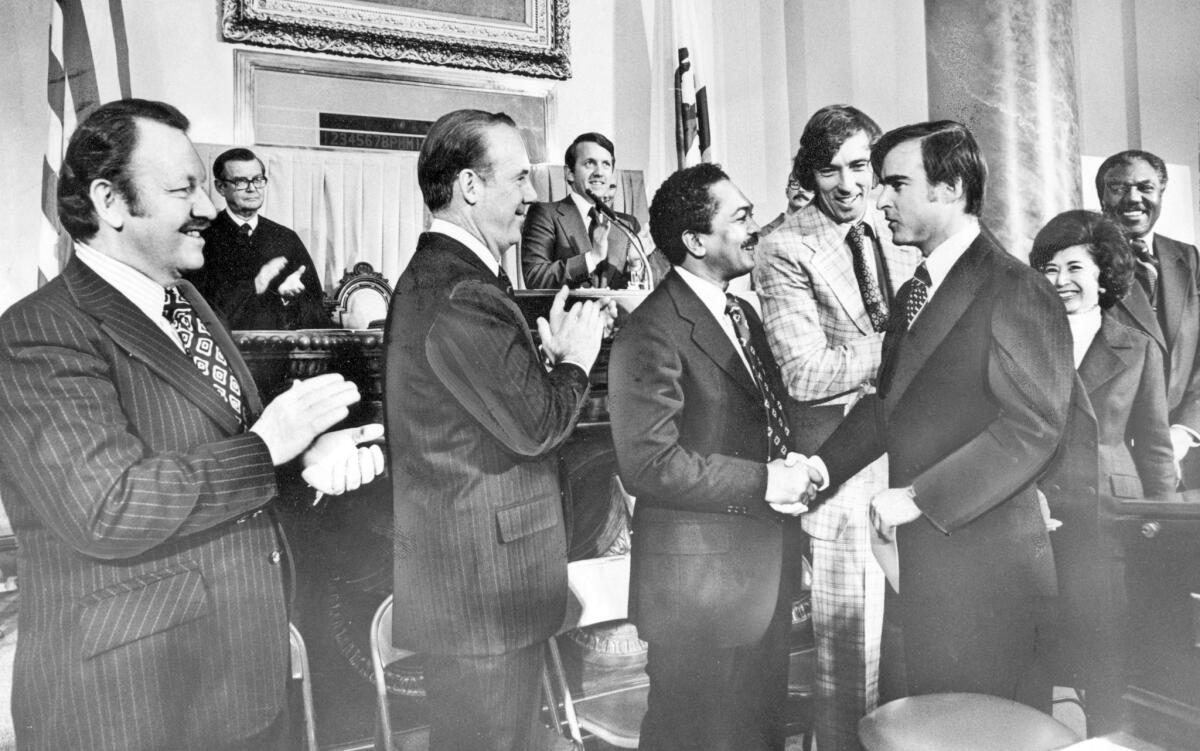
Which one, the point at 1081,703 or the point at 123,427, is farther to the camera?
the point at 1081,703

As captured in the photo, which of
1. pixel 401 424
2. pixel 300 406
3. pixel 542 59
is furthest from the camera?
pixel 542 59

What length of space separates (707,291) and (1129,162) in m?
1.53

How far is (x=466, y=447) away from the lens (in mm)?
1788

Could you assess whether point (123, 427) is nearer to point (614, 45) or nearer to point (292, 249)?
point (292, 249)

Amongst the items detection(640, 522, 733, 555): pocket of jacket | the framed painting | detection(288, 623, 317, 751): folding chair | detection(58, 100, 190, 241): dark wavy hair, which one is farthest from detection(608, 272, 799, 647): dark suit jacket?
detection(58, 100, 190, 241): dark wavy hair

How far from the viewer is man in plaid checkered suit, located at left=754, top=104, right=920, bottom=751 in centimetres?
224

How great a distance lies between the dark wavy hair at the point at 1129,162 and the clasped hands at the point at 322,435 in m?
2.29

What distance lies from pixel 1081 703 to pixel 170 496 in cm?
244

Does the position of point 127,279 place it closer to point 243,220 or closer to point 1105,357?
point 243,220

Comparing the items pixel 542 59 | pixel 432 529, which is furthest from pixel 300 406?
pixel 542 59

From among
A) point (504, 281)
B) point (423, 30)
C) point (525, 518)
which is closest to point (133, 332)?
point (504, 281)

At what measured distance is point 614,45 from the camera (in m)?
2.23

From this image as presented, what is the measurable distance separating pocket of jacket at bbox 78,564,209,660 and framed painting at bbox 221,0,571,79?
3.56 ft

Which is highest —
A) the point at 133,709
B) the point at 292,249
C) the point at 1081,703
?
the point at 292,249
